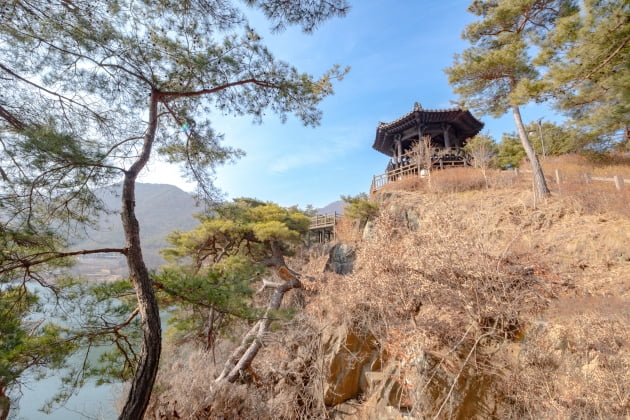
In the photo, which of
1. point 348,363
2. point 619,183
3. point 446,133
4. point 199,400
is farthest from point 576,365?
point 446,133

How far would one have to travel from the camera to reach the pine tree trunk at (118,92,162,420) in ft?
7.04

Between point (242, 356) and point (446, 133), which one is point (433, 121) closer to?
point (446, 133)

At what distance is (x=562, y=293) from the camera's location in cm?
385

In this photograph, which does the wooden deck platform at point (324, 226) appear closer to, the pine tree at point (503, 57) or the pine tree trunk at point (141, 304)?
the pine tree at point (503, 57)

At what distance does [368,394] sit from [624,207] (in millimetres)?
7010

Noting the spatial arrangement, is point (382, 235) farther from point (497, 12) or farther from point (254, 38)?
point (497, 12)

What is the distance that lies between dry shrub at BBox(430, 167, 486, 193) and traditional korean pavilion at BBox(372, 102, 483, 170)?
5.68 ft

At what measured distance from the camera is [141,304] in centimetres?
240

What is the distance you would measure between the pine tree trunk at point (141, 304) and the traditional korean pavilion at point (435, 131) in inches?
513

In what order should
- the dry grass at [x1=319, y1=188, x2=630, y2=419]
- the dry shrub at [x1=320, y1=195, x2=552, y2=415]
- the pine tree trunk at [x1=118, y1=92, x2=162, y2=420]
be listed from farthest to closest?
the dry shrub at [x1=320, y1=195, x2=552, y2=415] < the dry grass at [x1=319, y1=188, x2=630, y2=419] < the pine tree trunk at [x1=118, y1=92, x2=162, y2=420]

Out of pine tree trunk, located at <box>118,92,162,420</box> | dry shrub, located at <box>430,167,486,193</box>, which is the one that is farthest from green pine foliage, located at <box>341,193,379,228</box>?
pine tree trunk, located at <box>118,92,162,420</box>

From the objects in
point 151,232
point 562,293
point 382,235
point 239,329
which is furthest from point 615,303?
point 151,232

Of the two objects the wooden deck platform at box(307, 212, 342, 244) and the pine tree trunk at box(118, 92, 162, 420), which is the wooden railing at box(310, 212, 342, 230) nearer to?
the wooden deck platform at box(307, 212, 342, 244)

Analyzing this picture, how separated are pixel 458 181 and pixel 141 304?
1197cm
